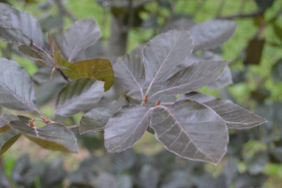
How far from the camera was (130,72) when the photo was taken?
604mm

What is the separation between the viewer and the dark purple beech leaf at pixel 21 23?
1.72 ft

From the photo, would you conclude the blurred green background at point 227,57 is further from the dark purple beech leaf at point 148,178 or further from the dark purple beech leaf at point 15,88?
the dark purple beech leaf at point 15,88

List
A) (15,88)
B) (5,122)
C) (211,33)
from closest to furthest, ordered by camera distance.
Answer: (5,122) → (15,88) → (211,33)

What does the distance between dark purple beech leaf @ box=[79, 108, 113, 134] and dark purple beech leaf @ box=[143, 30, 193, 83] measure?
13cm

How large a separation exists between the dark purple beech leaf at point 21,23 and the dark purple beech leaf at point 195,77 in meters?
0.30

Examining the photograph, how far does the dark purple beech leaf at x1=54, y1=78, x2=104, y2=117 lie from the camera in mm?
498

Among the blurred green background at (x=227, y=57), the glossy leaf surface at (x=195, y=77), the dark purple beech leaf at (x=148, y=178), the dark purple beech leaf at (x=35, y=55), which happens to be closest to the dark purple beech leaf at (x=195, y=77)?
the glossy leaf surface at (x=195, y=77)

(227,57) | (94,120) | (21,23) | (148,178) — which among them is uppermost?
(21,23)

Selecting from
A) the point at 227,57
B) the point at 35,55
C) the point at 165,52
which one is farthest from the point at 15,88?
the point at 227,57

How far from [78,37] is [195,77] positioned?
0.31m

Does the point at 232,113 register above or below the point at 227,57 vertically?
above

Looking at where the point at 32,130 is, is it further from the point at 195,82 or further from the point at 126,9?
the point at 126,9

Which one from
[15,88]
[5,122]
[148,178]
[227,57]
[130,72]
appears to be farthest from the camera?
[227,57]

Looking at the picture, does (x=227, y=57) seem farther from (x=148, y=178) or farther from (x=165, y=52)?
(x=165, y=52)
